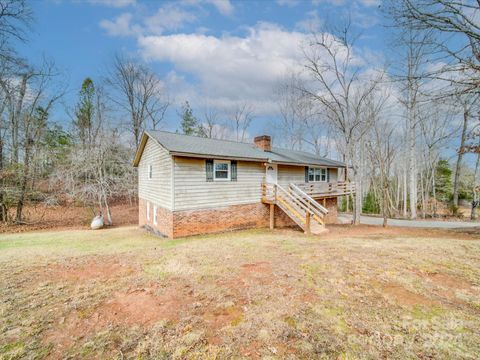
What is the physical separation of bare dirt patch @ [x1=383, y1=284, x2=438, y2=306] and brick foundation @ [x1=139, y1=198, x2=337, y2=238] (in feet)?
25.8

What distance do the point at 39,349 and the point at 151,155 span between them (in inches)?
422

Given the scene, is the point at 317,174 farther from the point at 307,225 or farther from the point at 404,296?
the point at 404,296

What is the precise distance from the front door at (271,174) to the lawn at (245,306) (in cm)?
725

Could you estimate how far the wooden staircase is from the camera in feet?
35.3

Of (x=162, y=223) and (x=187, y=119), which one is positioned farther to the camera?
(x=187, y=119)

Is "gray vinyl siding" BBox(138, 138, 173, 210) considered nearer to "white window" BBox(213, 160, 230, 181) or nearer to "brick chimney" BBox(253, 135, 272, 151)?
"white window" BBox(213, 160, 230, 181)

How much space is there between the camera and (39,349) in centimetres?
289

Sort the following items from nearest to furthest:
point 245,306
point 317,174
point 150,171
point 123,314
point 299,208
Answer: point 123,314 < point 245,306 < point 299,208 < point 150,171 < point 317,174

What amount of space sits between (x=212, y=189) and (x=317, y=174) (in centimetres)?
946

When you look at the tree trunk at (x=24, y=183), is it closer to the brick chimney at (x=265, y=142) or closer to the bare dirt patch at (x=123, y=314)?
the brick chimney at (x=265, y=142)

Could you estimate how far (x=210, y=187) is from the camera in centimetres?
1100

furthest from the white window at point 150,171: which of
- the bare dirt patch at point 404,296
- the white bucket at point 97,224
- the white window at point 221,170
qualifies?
the bare dirt patch at point 404,296

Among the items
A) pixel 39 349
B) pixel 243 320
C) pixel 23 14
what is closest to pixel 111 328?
pixel 39 349

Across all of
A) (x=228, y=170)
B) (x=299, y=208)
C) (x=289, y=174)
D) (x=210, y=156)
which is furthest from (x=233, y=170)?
(x=289, y=174)
